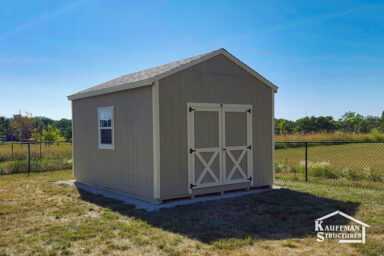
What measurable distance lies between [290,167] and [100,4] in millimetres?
8090

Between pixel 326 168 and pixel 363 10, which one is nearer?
pixel 326 168

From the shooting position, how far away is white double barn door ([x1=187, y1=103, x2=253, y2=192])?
6699 mm

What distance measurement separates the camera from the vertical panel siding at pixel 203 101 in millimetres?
6332

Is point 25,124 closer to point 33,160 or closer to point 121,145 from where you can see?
point 33,160

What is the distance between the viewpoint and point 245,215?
5285mm

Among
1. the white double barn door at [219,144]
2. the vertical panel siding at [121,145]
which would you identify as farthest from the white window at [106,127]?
the white double barn door at [219,144]

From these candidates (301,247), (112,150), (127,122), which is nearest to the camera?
(301,247)

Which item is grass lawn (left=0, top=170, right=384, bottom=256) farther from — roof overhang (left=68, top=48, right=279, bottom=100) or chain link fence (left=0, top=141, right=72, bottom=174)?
chain link fence (left=0, top=141, right=72, bottom=174)

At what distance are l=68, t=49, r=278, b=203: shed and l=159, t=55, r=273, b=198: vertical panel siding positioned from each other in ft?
0.07

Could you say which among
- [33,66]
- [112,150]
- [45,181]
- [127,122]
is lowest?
[45,181]

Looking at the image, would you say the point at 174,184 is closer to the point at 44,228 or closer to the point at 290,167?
the point at 44,228

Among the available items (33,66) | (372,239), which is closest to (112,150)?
(372,239)

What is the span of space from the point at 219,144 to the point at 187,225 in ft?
8.84

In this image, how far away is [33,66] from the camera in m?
16.4
